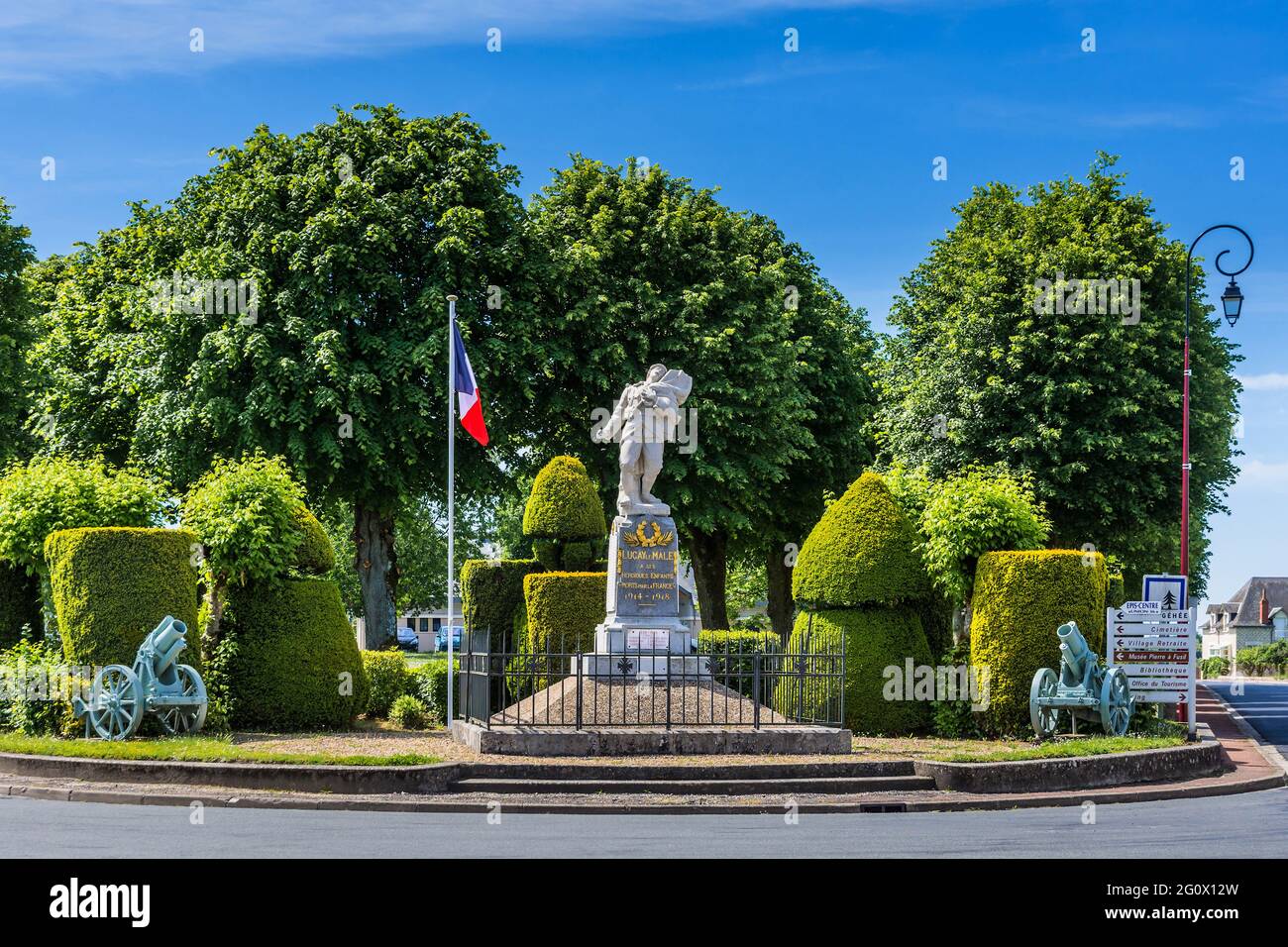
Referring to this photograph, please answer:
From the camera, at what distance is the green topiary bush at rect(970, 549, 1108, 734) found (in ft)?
72.5

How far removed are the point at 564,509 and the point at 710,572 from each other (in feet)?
54.3

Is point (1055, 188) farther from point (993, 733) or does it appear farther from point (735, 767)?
point (735, 767)

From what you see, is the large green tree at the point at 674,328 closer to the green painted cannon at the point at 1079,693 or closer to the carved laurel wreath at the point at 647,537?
the carved laurel wreath at the point at 647,537

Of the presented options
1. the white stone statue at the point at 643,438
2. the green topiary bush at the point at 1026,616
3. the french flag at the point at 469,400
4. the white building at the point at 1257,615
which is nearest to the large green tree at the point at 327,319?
the french flag at the point at 469,400

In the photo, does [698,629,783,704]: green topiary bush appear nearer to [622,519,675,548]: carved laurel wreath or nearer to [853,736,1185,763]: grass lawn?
[622,519,675,548]: carved laurel wreath

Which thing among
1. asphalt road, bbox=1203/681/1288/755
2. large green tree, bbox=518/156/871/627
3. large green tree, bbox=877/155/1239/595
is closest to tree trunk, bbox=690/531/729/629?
large green tree, bbox=518/156/871/627

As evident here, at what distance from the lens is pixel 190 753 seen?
1681 cm

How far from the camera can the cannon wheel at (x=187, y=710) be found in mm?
19625

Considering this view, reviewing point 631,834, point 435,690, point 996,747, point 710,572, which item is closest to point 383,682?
point 435,690

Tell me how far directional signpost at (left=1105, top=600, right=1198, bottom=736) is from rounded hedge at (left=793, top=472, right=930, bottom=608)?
3.21 meters

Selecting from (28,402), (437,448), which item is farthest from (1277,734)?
(28,402)

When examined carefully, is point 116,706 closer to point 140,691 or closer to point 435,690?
point 140,691

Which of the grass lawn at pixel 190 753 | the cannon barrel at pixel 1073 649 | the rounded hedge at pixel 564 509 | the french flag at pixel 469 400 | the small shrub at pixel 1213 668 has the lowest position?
the small shrub at pixel 1213 668

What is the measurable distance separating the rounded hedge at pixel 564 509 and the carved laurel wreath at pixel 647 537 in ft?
14.1
